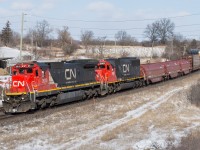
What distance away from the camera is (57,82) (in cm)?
2353

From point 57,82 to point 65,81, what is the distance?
3.54 ft

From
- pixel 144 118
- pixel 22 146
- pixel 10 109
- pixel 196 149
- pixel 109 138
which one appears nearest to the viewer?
pixel 196 149

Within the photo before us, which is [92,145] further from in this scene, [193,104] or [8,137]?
[193,104]

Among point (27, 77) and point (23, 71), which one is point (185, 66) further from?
point (27, 77)

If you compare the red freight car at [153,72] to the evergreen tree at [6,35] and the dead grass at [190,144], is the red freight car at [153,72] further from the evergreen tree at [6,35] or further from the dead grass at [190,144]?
the evergreen tree at [6,35]

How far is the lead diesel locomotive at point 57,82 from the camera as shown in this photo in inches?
821

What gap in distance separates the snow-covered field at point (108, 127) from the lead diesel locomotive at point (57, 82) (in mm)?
1674

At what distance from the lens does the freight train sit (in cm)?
2091

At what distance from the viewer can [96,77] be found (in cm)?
2880

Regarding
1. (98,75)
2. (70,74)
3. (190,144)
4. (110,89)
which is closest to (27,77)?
(70,74)

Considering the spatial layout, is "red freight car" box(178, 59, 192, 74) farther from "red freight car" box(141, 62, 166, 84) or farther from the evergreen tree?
the evergreen tree

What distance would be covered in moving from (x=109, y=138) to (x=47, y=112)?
25.2ft

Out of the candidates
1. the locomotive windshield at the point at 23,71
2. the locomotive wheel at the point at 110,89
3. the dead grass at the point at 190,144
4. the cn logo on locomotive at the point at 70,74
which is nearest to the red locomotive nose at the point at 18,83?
the locomotive windshield at the point at 23,71

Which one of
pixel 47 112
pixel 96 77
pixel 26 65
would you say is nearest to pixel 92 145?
pixel 47 112
